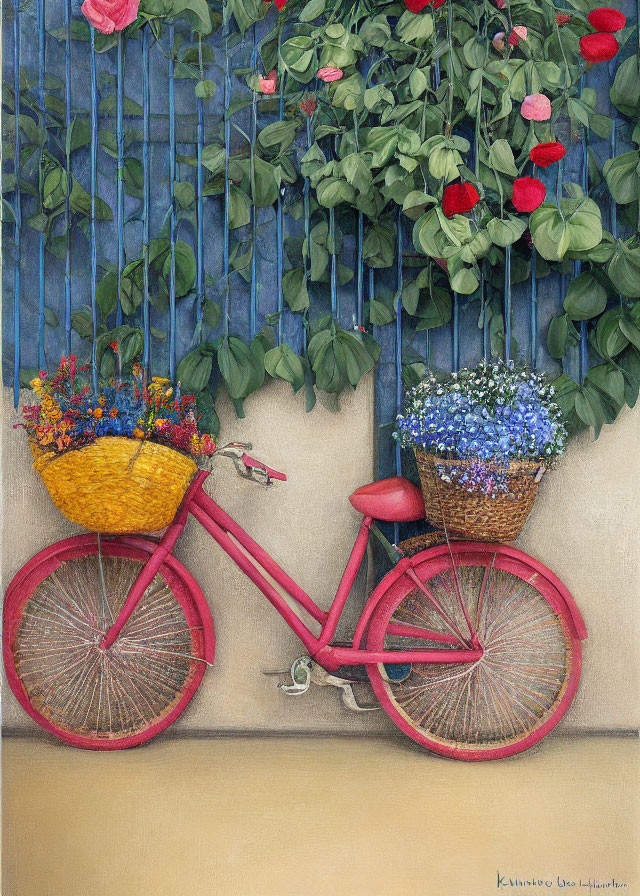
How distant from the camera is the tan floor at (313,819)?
2.06m

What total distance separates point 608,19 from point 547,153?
44 cm

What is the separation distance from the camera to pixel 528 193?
2223mm

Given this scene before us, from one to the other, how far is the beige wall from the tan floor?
0.42 ft

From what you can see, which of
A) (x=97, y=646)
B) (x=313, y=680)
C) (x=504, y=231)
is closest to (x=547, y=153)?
(x=504, y=231)

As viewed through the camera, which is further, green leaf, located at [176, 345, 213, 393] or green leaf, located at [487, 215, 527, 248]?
green leaf, located at [176, 345, 213, 393]

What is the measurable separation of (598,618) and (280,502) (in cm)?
112

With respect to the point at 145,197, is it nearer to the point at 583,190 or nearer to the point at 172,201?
the point at 172,201

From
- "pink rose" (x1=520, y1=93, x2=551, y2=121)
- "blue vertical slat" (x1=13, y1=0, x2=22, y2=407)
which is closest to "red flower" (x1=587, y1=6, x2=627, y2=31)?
"pink rose" (x1=520, y1=93, x2=551, y2=121)

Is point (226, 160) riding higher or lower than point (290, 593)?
higher

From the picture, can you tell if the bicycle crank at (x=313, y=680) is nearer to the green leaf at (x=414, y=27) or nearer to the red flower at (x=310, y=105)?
the red flower at (x=310, y=105)

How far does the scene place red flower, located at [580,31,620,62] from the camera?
2.21 meters

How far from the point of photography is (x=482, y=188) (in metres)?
2.29

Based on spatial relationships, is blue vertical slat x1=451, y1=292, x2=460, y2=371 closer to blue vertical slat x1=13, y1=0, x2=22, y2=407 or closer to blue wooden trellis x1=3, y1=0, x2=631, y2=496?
blue wooden trellis x1=3, y1=0, x2=631, y2=496
